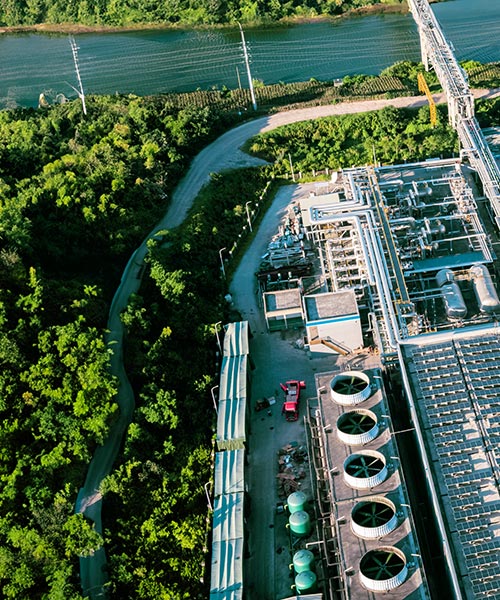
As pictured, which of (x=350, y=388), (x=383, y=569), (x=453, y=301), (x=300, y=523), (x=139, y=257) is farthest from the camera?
(x=139, y=257)

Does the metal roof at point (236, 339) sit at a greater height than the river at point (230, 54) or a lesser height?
lesser

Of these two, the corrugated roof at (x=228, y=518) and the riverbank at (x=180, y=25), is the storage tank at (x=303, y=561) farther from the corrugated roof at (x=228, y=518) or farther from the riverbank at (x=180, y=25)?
the riverbank at (x=180, y=25)

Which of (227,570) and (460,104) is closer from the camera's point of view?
(227,570)

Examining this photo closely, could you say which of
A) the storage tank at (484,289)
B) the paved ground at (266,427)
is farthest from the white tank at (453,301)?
the paved ground at (266,427)

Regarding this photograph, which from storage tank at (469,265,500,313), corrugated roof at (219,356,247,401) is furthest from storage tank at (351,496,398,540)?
storage tank at (469,265,500,313)

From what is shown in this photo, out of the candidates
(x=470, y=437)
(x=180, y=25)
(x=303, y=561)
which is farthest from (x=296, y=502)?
(x=180, y=25)

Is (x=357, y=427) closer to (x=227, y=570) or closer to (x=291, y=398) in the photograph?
(x=291, y=398)
